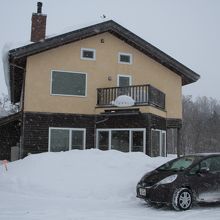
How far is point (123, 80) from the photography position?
Result: 2261 cm

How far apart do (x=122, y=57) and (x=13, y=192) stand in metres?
12.4

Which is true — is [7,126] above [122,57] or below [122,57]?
below

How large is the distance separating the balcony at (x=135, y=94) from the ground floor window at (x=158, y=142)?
1.45 meters

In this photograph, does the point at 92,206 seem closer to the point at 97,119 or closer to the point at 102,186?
the point at 102,186

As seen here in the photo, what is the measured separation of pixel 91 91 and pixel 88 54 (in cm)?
215

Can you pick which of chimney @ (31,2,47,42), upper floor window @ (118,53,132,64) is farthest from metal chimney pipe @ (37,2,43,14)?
upper floor window @ (118,53,132,64)

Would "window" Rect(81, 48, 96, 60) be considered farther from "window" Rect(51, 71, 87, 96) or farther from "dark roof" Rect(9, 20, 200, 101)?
"window" Rect(51, 71, 87, 96)

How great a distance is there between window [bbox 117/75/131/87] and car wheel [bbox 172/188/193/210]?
1288cm

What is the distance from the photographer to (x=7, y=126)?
26.9 meters

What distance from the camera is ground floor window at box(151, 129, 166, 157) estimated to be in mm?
20828

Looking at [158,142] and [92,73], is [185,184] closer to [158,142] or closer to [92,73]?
[158,142]

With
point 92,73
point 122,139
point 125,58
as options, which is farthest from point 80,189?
point 125,58

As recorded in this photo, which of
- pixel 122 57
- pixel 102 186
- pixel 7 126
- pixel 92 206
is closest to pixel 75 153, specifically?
pixel 102 186

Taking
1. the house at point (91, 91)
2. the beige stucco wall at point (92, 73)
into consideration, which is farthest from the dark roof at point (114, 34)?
the beige stucco wall at point (92, 73)
